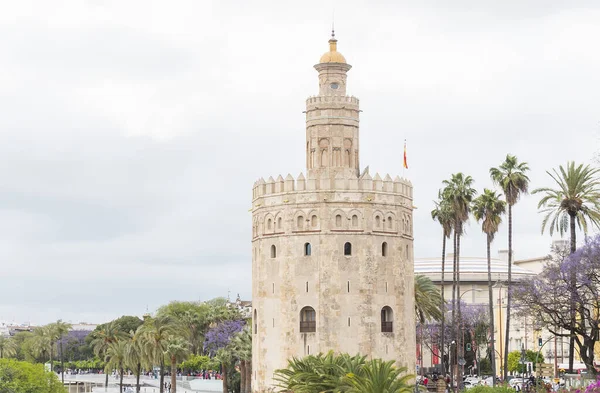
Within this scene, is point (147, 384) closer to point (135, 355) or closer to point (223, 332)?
point (223, 332)

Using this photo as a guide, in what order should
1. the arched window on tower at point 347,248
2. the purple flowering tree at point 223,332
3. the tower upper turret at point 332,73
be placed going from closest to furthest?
the arched window on tower at point 347,248 → the tower upper turret at point 332,73 → the purple flowering tree at point 223,332

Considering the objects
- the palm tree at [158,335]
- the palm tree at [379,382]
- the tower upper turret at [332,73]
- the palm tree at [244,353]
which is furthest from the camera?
the palm tree at [158,335]

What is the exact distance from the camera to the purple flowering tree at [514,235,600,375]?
52.3 meters

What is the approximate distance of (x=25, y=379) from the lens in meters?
65.5

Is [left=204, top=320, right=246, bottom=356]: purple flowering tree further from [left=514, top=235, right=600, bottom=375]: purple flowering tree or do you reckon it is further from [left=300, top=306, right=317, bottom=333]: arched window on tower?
[left=514, top=235, right=600, bottom=375]: purple flowering tree

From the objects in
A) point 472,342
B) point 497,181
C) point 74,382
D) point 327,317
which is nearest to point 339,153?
point 327,317

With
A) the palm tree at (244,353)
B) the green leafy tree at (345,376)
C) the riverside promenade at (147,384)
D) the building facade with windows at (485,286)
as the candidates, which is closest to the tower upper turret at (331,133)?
the green leafy tree at (345,376)

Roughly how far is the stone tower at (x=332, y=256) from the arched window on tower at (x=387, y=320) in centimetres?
5

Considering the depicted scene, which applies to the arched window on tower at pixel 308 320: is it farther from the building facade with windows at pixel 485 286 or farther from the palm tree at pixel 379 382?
the building facade with windows at pixel 485 286

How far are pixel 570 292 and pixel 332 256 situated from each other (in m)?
13.1

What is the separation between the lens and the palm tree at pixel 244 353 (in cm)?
6731

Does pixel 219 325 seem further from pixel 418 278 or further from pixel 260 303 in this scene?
pixel 260 303

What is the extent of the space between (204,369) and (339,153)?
2268 inches

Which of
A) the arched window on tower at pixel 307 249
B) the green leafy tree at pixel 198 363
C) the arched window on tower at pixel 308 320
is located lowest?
the green leafy tree at pixel 198 363
